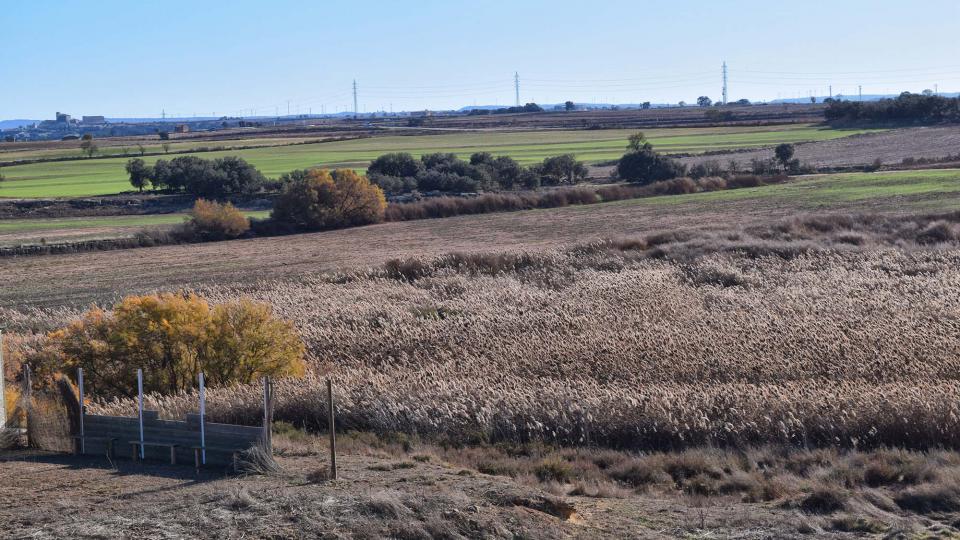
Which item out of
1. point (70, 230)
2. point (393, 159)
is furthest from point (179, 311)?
point (393, 159)

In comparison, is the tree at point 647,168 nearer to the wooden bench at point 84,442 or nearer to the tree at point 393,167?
the tree at point 393,167

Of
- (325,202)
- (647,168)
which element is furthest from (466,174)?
(325,202)

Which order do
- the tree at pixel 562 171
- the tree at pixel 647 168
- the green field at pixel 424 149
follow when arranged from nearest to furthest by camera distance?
the tree at pixel 647 168, the tree at pixel 562 171, the green field at pixel 424 149

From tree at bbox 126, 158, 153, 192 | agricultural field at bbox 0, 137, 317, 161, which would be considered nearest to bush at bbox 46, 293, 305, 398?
tree at bbox 126, 158, 153, 192

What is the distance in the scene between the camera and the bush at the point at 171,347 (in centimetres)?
2322

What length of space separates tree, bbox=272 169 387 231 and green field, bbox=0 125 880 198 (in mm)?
22375

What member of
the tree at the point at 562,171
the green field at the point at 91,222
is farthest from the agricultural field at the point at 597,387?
the tree at the point at 562,171

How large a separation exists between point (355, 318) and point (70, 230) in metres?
36.6

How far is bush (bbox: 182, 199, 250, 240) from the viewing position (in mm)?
61031

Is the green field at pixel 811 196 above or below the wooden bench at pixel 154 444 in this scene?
above

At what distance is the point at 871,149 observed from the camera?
305ft

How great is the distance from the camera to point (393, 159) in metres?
82.4

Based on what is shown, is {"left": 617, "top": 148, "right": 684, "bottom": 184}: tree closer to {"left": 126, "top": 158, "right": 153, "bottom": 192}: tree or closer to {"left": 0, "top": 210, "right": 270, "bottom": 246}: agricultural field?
{"left": 0, "top": 210, "right": 270, "bottom": 246}: agricultural field

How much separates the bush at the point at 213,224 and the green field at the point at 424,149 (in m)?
21.2
